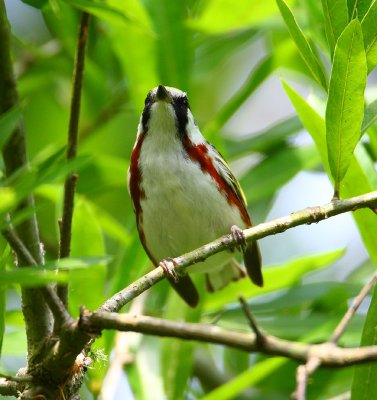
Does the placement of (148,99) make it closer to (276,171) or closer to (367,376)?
(276,171)

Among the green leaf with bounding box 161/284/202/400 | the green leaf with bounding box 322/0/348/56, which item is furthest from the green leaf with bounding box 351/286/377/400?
the green leaf with bounding box 161/284/202/400

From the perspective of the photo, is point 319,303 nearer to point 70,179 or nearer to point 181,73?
point 181,73

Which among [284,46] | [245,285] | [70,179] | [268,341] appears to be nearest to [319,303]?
[245,285]

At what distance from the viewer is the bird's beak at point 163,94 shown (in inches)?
161

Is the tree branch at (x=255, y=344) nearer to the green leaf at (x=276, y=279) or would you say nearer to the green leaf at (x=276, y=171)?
the green leaf at (x=276, y=279)

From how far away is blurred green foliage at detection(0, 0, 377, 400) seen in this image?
2.86m

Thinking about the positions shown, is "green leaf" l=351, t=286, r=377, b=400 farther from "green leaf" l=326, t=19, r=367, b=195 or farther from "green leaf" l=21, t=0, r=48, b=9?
"green leaf" l=21, t=0, r=48, b=9

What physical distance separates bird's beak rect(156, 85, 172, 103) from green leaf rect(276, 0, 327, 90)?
1.36 m

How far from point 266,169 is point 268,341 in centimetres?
303

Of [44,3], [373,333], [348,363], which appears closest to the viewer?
[348,363]

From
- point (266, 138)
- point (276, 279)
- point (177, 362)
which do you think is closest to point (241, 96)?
point (266, 138)

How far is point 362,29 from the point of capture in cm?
262

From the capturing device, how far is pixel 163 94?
4.20 m

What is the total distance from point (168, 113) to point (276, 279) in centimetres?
106
